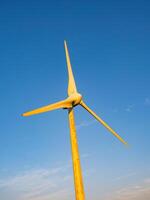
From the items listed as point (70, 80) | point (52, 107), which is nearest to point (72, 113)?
point (52, 107)

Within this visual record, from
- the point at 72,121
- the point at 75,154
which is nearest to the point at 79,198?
the point at 75,154

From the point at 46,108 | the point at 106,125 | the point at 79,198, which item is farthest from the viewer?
the point at 106,125

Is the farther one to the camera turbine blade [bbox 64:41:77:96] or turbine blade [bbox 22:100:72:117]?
turbine blade [bbox 64:41:77:96]

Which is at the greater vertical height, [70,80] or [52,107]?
[70,80]

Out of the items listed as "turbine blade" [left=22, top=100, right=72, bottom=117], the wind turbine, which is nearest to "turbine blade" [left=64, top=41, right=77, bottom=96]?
the wind turbine

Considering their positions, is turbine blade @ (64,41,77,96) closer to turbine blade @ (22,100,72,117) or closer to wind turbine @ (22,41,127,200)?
wind turbine @ (22,41,127,200)

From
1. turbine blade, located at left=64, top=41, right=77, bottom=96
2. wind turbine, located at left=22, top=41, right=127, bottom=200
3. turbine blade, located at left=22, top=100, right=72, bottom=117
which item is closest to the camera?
wind turbine, located at left=22, top=41, right=127, bottom=200

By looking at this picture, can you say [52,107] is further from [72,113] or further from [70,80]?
[70,80]

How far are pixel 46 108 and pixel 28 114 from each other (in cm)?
298

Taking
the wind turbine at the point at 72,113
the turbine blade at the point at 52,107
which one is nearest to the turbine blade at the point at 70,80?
the wind turbine at the point at 72,113

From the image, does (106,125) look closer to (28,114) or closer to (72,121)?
(72,121)

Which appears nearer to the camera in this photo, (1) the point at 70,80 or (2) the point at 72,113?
(2) the point at 72,113

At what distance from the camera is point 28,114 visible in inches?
1464

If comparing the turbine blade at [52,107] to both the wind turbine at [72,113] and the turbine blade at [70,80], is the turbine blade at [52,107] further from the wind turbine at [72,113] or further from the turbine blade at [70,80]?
the turbine blade at [70,80]
